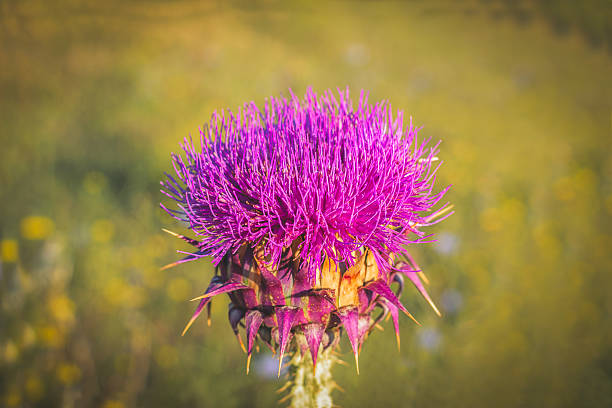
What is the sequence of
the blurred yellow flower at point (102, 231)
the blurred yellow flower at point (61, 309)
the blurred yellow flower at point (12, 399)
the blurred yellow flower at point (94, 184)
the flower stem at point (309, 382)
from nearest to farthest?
the flower stem at point (309, 382), the blurred yellow flower at point (12, 399), the blurred yellow flower at point (61, 309), the blurred yellow flower at point (102, 231), the blurred yellow flower at point (94, 184)

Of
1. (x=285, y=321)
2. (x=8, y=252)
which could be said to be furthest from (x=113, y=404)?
(x=285, y=321)

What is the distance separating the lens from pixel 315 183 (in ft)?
6.09

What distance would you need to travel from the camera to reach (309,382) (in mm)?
2080

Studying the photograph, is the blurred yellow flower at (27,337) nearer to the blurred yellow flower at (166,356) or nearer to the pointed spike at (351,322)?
the blurred yellow flower at (166,356)

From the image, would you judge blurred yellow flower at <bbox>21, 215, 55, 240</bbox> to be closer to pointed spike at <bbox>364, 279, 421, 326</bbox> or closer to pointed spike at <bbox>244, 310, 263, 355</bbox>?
pointed spike at <bbox>244, 310, 263, 355</bbox>

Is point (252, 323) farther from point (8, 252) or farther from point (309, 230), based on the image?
point (8, 252)

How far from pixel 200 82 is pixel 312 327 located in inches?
343

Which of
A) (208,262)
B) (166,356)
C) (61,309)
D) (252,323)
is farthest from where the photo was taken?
(208,262)

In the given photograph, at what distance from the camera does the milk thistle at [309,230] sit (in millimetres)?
1845

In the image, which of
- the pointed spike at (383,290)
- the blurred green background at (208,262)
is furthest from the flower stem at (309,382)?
the blurred green background at (208,262)

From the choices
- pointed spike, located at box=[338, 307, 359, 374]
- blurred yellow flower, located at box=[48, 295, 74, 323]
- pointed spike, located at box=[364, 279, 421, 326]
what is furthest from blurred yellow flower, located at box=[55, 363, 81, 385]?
pointed spike, located at box=[364, 279, 421, 326]

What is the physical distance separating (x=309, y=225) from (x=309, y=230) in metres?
0.03

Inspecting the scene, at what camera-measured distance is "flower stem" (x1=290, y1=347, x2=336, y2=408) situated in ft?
6.82

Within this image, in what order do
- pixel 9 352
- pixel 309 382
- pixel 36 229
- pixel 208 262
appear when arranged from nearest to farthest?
pixel 309 382 → pixel 9 352 → pixel 36 229 → pixel 208 262
